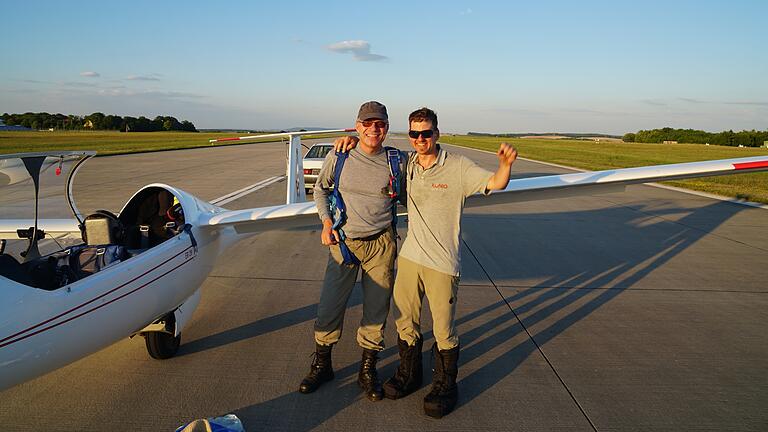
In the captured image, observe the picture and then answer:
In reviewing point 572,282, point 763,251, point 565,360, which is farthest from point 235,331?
point 763,251

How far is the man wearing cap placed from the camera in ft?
10.4

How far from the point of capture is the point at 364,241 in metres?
3.27

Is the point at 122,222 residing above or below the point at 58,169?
below

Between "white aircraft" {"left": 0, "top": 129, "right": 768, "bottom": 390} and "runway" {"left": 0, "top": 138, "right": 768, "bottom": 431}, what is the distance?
18.5 inches

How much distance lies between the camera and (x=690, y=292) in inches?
225

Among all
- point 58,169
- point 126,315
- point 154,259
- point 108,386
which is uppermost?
point 58,169

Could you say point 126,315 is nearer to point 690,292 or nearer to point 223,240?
point 223,240

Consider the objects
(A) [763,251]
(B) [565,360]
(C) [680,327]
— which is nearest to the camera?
(B) [565,360]

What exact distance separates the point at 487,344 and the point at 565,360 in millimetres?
645

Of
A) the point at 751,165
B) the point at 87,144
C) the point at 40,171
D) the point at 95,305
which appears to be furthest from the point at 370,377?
the point at 87,144

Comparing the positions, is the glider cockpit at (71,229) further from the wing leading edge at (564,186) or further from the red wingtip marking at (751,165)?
the red wingtip marking at (751,165)

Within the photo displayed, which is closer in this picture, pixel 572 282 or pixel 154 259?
pixel 154 259

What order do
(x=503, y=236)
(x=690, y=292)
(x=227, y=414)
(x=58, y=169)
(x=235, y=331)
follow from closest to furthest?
(x=227, y=414) → (x=58, y=169) → (x=235, y=331) → (x=690, y=292) → (x=503, y=236)

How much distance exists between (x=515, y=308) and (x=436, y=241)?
2.32 m
